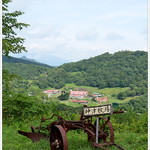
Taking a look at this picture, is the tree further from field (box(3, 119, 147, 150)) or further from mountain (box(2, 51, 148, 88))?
mountain (box(2, 51, 148, 88))

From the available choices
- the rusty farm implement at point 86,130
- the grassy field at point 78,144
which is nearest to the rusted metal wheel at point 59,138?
the rusty farm implement at point 86,130

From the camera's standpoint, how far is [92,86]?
4774 inches

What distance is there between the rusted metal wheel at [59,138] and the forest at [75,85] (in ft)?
2.96

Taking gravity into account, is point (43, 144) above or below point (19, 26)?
below

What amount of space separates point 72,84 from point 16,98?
11541 cm

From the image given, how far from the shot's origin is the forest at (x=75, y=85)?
8.52 m

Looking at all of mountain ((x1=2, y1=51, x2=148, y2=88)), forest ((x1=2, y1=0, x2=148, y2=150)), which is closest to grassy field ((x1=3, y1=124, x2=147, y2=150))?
forest ((x1=2, y1=0, x2=148, y2=150))

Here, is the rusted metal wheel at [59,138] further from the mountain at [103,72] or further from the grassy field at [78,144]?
the mountain at [103,72]

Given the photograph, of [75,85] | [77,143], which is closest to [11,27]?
[77,143]

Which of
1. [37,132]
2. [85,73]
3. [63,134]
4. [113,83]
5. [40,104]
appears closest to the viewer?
[63,134]

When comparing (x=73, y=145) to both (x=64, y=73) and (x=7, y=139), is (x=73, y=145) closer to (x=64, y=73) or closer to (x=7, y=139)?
(x=7, y=139)

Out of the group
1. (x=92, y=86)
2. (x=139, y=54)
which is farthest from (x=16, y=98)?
(x=139, y=54)

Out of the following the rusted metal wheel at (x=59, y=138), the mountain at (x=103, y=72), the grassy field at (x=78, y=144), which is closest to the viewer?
the rusted metal wheel at (x=59, y=138)

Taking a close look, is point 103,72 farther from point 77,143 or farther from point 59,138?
point 59,138
